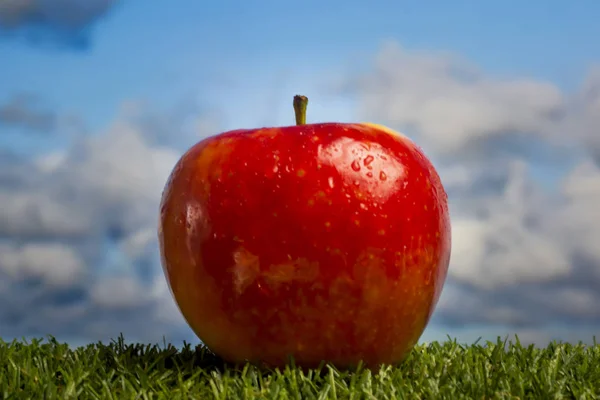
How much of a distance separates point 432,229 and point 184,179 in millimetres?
1337

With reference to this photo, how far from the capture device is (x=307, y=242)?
12.0 ft

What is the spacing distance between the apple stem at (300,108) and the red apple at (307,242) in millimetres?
411

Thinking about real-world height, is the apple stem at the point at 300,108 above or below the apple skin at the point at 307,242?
above

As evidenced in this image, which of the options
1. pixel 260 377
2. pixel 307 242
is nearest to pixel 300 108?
pixel 307 242

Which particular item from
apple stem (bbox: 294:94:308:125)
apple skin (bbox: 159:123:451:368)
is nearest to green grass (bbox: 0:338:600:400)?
apple skin (bbox: 159:123:451:368)

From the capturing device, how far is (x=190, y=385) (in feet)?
12.5

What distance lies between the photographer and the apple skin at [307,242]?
145 inches

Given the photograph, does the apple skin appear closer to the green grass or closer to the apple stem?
the green grass

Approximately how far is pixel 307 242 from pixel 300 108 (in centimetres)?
101

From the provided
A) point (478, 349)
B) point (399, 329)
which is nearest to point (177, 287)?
point (399, 329)

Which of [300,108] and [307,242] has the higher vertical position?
[300,108]

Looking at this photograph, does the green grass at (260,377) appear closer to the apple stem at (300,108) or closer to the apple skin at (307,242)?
the apple skin at (307,242)

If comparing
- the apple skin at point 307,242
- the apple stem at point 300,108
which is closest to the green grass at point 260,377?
the apple skin at point 307,242

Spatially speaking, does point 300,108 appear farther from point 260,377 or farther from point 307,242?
point 260,377
